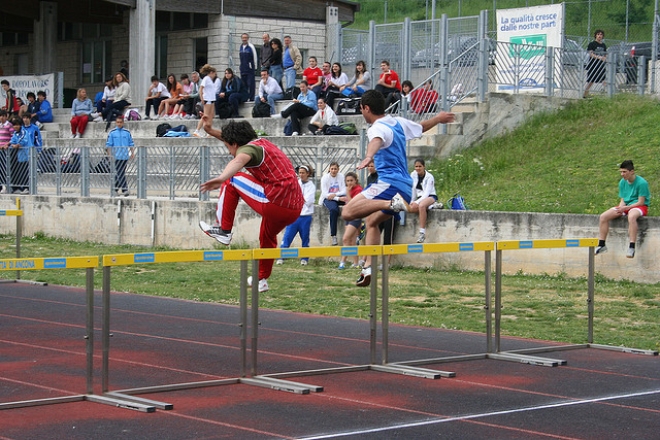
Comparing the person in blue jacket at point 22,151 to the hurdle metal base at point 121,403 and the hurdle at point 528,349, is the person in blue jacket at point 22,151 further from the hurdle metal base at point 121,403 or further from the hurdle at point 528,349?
the hurdle metal base at point 121,403

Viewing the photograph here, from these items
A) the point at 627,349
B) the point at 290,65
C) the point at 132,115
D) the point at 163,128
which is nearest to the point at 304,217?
the point at 627,349

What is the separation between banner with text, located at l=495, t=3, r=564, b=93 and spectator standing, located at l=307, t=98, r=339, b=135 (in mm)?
3926

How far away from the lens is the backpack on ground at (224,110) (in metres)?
27.0

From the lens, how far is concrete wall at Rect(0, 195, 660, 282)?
637 inches

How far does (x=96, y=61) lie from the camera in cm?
4234

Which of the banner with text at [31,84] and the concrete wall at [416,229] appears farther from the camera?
the banner with text at [31,84]

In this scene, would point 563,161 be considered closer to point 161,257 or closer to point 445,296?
point 445,296

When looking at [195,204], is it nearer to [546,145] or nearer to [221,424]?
[546,145]

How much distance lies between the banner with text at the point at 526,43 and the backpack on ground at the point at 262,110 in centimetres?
571

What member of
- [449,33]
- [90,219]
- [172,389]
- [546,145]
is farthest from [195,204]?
[172,389]

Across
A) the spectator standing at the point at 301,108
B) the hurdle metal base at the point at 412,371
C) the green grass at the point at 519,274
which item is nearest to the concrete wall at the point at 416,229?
the green grass at the point at 519,274

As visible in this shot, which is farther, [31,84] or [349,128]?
[31,84]

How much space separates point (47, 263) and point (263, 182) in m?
3.31

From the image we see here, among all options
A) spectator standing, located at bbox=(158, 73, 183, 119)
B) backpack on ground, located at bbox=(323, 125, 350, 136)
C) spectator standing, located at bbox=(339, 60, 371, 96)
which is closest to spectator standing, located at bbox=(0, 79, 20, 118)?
spectator standing, located at bbox=(158, 73, 183, 119)
